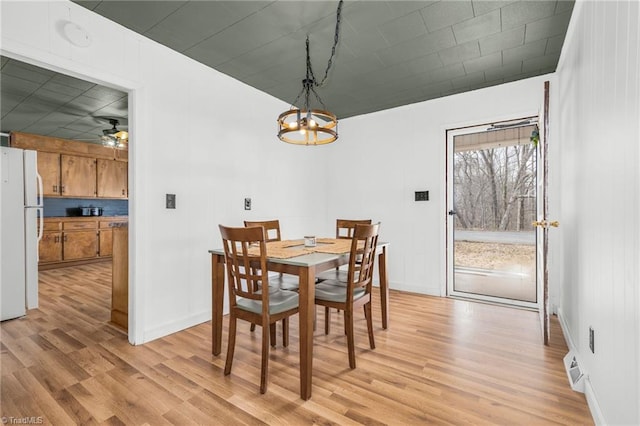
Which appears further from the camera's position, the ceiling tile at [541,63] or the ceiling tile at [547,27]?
the ceiling tile at [541,63]

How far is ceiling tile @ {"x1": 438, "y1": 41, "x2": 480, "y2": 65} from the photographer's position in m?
2.59

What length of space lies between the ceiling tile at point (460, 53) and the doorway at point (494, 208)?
104cm

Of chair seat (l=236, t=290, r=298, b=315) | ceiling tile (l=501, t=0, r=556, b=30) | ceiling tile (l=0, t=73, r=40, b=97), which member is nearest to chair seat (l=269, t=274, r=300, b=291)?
chair seat (l=236, t=290, r=298, b=315)

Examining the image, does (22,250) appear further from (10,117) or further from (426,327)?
(426,327)

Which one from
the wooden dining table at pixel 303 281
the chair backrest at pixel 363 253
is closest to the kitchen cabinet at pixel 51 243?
the wooden dining table at pixel 303 281

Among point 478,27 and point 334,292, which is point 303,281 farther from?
point 478,27

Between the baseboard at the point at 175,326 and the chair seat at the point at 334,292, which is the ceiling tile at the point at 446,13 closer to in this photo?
the chair seat at the point at 334,292

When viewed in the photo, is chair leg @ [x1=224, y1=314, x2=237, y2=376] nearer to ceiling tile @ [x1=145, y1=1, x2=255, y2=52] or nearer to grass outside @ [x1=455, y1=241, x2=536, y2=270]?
ceiling tile @ [x1=145, y1=1, x2=255, y2=52]

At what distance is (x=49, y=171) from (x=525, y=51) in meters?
7.07

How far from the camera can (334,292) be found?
223 cm

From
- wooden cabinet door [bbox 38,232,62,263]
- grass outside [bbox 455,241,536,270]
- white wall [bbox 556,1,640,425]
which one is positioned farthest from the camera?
wooden cabinet door [bbox 38,232,62,263]

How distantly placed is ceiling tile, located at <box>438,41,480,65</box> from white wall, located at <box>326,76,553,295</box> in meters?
0.86

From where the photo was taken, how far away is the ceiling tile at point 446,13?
2.08 meters

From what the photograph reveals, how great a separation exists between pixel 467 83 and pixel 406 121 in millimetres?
830
